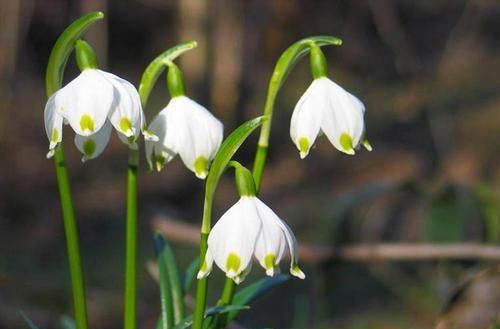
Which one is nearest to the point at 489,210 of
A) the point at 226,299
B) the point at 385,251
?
the point at 385,251

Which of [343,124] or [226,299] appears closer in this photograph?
[343,124]

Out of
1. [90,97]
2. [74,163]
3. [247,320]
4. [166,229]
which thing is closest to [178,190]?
[74,163]

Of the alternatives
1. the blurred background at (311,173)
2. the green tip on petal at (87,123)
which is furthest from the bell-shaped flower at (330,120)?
the blurred background at (311,173)

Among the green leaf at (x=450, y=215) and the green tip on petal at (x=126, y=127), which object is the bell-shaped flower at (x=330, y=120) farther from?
the green leaf at (x=450, y=215)

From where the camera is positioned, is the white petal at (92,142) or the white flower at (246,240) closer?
the white flower at (246,240)

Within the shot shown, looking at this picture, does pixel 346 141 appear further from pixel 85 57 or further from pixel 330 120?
pixel 85 57

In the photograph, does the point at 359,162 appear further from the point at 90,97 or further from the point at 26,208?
the point at 90,97
